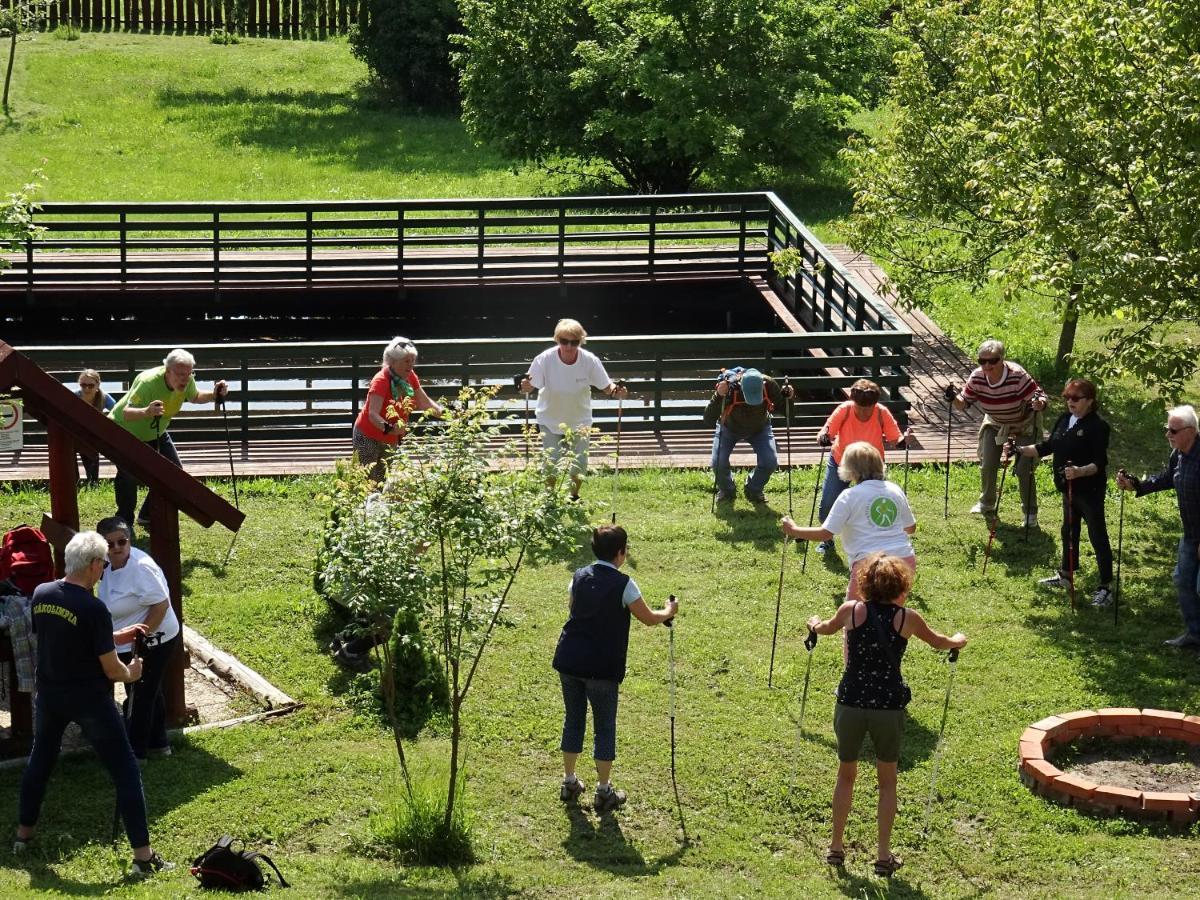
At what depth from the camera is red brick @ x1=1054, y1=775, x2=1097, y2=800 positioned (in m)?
9.59

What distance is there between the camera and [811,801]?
9750 millimetres

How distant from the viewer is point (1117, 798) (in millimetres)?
9531

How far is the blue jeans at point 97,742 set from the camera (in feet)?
28.0

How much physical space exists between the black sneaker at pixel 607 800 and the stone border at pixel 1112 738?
2.34 meters

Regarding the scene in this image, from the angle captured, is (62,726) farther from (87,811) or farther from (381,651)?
(381,651)

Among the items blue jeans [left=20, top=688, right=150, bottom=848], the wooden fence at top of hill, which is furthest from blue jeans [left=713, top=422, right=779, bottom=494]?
the wooden fence at top of hill

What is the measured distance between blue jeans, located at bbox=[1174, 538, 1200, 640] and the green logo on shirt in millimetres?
2788

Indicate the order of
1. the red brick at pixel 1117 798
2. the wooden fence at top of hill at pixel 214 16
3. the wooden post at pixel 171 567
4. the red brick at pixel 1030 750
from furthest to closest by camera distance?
the wooden fence at top of hill at pixel 214 16 < the wooden post at pixel 171 567 < the red brick at pixel 1030 750 < the red brick at pixel 1117 798

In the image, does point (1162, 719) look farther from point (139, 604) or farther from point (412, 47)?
point (412, 47)

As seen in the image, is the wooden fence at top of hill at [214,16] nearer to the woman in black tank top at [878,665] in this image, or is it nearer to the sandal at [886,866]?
the woman in black tank top at [878,665]

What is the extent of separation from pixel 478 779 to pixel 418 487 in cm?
203

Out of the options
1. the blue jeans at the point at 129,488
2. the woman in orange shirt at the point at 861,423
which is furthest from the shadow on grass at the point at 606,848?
the blue jeans at the point at 129,488

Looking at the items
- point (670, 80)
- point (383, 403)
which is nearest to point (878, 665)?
point (383, 403)

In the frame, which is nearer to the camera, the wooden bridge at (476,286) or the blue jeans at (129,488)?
the blue jeans at (129,488)
